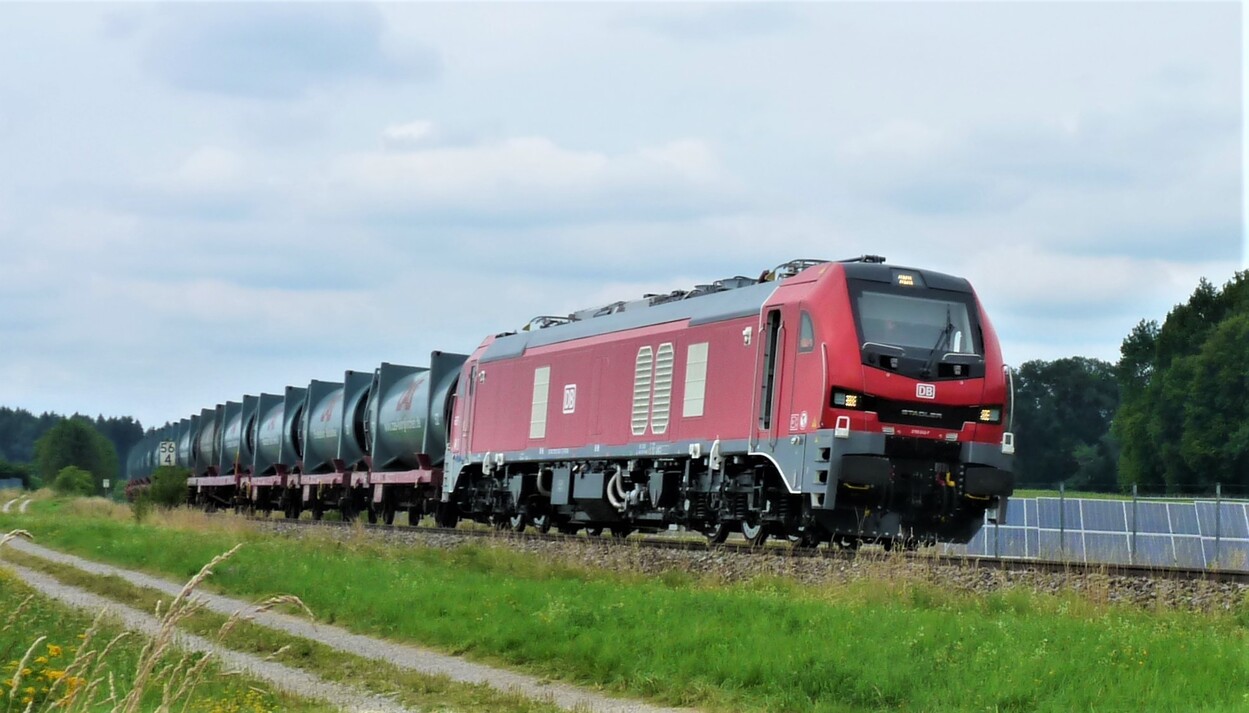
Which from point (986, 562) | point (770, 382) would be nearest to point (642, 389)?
point (770, 382)

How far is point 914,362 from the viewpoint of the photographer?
21.0 meters

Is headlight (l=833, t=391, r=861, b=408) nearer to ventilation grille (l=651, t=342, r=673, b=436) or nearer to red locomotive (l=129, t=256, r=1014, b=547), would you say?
red locomotive (l=129, t=256, r=1014, b=547)

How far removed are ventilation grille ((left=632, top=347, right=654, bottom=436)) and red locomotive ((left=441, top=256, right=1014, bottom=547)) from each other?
35 mm

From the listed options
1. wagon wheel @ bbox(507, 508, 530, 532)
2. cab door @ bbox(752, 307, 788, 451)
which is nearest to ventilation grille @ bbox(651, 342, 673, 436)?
cab door @ bbox(752, 307, 788, 451)

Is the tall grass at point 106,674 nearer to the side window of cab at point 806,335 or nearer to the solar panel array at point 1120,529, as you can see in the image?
the side window of cab at point 806,335

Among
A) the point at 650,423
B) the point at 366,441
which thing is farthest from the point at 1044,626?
the point at 366,441

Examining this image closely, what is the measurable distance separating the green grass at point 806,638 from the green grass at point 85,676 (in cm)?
279

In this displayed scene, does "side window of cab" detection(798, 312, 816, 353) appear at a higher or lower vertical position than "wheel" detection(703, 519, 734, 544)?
higher

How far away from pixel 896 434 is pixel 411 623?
778 centimetres

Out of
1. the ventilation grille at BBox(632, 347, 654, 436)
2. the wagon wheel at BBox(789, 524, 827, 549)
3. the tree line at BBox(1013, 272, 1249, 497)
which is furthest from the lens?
the tree line at BBox(1013, 272, 1249, 497)

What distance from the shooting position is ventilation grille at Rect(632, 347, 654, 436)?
25562mm

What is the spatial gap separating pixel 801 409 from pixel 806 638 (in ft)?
27.6

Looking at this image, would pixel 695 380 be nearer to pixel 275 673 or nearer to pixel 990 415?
pixel 990 415

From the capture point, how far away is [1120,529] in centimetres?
3316
